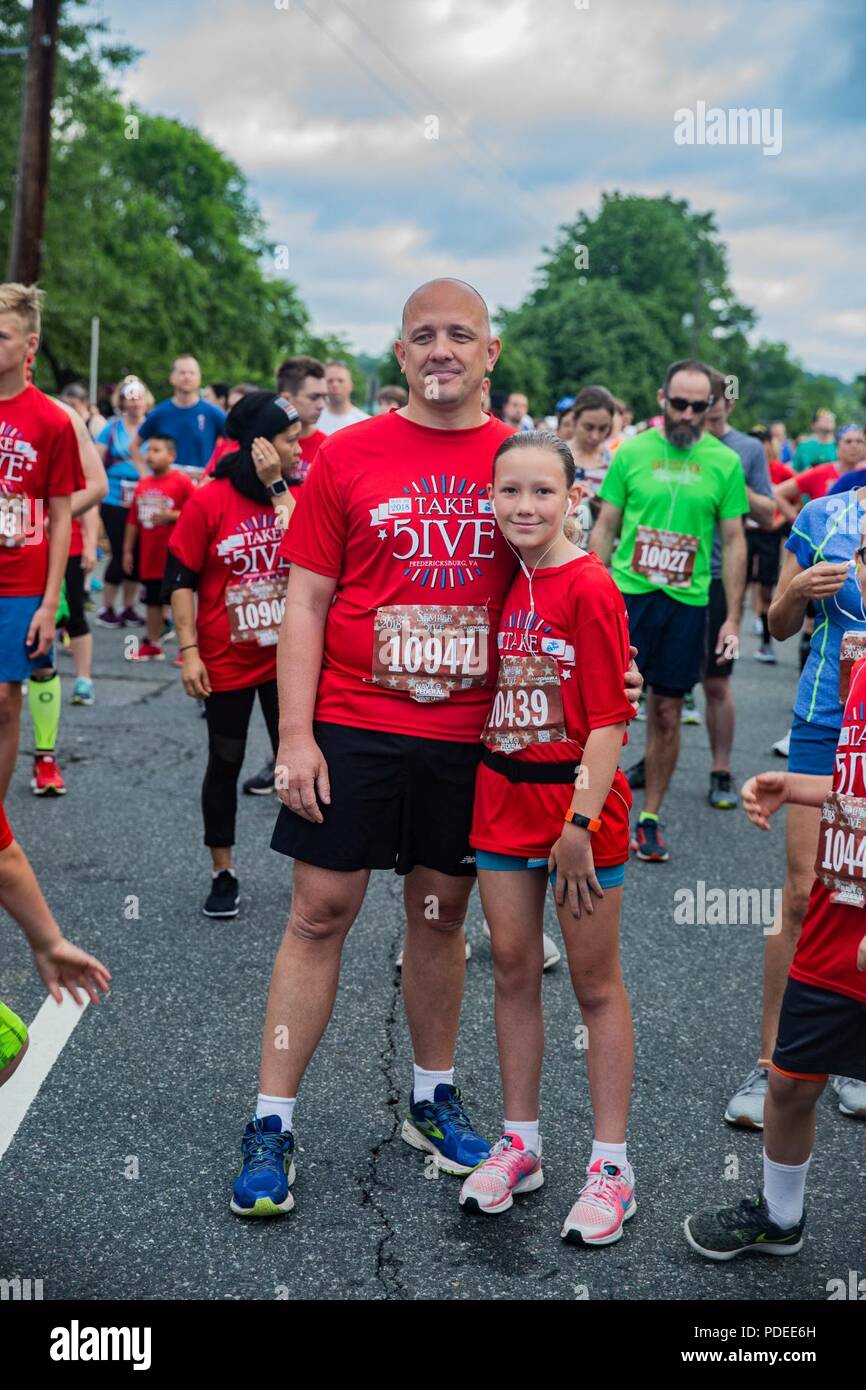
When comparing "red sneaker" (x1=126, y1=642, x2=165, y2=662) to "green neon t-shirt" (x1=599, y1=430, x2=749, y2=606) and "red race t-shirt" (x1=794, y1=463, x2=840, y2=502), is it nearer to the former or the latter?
"red race t-shirt" (x1=794, y1=463, x2=840, y2=502)

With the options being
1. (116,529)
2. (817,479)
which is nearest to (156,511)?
(116,529)

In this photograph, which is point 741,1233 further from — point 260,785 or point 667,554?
point 260,785

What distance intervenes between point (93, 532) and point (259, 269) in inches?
2057

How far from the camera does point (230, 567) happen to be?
5.60 m

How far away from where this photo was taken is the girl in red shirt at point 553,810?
3.24m

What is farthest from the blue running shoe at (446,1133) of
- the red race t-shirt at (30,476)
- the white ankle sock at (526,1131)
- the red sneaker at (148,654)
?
the red sneaker at (148,654)

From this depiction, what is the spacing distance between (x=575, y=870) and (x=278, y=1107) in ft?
3.03

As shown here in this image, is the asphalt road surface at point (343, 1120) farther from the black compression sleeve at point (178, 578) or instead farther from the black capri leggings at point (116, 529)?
the black capri leggings at point (116, 529)

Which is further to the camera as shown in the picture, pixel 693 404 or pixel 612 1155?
pixel 693 404

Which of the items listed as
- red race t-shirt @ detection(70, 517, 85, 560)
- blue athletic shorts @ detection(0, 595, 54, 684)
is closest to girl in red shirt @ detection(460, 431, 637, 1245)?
blue athletic shorts @ detection(0, 595, 54, 684)

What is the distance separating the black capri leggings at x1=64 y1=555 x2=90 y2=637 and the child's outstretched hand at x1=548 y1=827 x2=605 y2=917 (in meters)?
6.53

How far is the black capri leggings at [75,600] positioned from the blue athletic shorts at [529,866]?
633 cm

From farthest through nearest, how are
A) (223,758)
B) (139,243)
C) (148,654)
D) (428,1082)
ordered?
(139,243) → (148,654) → (223,758) → (428,1082)

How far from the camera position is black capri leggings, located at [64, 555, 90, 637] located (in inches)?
365
